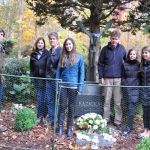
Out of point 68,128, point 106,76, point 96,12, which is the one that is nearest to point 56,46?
point 106,76

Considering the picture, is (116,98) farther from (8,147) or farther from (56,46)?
(8,147)

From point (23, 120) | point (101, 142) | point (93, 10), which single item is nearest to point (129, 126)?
point (101, 142)

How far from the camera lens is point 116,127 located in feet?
13.3

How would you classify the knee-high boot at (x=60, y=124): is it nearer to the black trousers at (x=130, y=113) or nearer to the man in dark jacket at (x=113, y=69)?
the man in dark jacket at (x=113, y=69)

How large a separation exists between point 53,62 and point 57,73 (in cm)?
23

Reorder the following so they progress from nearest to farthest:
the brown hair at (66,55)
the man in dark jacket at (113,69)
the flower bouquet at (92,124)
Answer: the brown hair at (66,55) < the flower bouquet at (92,124) < the man in dark jacket at (113,69)

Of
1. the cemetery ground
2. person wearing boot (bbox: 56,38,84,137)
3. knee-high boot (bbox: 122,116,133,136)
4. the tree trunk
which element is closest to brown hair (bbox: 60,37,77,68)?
person wearing boot (bbox: 56,38,84,137)

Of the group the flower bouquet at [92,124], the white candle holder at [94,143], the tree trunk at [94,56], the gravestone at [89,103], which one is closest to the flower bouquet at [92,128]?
the flower bouquet at [92,124]

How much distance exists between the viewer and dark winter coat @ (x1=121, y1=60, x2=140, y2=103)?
3.69 m

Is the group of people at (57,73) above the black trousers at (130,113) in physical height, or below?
above

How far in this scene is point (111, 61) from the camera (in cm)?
387

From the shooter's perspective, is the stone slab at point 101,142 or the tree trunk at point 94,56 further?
the tree trunk at point 94,56

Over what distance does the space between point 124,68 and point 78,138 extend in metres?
1.40

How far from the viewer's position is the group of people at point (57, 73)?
343 cm
